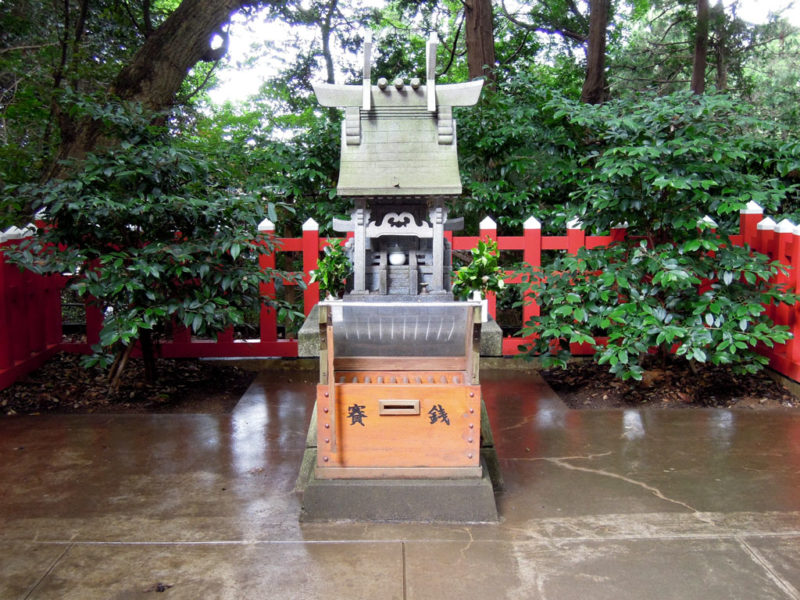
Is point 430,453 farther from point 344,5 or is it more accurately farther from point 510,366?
point 344,5

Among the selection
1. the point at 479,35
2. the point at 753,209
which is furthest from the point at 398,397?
the point at 479,35

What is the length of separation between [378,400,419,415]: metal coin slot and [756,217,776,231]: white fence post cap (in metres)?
4.02

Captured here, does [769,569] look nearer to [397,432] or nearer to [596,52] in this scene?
[397,432]

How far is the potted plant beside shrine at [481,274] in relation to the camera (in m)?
3.49

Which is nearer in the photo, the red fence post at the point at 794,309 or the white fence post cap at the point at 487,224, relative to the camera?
the red fence post at the point at 794,309

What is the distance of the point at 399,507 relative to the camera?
3404mm

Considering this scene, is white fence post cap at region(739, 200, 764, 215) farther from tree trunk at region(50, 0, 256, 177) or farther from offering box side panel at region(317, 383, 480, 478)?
tree trunk at region(50, 0, 256, 177)

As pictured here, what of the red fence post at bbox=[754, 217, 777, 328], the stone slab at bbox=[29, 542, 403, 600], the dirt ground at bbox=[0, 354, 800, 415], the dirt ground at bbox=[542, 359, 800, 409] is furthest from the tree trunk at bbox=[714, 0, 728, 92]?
the stone slab at bbox=[29, 542, 403, 600]

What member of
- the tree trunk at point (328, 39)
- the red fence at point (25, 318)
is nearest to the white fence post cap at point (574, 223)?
the red fence at point (25, 318)

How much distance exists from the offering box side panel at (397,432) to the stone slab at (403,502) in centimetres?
6

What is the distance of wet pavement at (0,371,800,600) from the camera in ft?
9.39

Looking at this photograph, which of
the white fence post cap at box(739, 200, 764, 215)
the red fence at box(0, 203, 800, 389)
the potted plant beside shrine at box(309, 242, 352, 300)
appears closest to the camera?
the potted plant beside shrine at box(309, 242, 352, 300)

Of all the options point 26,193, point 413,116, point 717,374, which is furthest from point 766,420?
point 26,193

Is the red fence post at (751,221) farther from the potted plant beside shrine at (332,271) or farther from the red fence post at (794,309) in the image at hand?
the potted plant beside shrine at (332,271)
